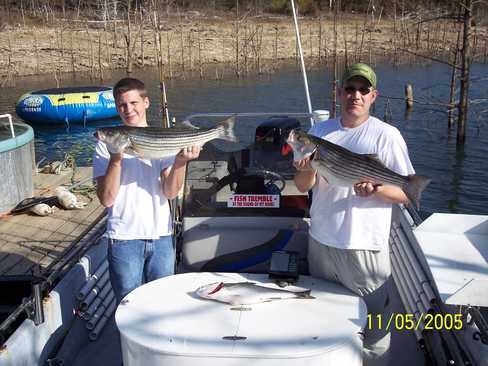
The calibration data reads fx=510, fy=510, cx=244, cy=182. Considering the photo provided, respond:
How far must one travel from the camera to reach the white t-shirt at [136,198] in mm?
3518

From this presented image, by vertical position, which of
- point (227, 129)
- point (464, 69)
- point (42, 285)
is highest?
point (227, 129)

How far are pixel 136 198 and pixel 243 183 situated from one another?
125cm

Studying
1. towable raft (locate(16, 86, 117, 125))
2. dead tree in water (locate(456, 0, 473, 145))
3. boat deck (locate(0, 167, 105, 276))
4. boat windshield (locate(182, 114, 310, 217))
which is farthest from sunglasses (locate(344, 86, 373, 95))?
towable raft (locate(16, 86, 117, 125))

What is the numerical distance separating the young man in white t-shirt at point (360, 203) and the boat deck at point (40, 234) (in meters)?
5.72

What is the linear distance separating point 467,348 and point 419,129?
61.6 feet

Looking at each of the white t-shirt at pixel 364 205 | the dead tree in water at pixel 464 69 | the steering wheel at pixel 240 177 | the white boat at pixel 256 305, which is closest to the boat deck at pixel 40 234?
the white boat at pixel 256 305

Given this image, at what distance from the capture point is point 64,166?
48.3ft

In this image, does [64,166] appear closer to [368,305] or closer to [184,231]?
[184,231]

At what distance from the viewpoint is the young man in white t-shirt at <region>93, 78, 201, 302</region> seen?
3.47 m

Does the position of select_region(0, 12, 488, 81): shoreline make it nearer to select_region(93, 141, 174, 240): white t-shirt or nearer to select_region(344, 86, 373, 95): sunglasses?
select_region(93, 141, 174, 240): white t-shirt

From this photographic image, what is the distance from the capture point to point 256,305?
3.24 m
